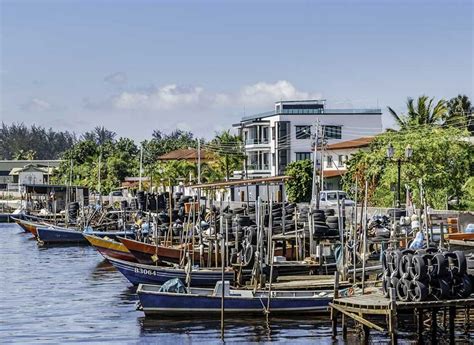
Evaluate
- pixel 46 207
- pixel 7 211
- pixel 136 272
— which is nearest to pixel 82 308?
pixel 136 272

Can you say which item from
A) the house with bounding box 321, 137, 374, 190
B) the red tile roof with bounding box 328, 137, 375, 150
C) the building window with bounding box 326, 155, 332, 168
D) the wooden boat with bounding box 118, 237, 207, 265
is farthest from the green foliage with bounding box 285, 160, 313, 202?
the wooden boat with bounding box 118, 237, 207, 265

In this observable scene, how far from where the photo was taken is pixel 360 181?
77.4 metres

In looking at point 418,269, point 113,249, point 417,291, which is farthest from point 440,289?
point 113,249

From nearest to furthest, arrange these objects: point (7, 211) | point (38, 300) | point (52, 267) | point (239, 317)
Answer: point (239, 317) < point (38, 300) < point (52, 267) < point (7, 211)

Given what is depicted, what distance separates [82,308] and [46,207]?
231 ft

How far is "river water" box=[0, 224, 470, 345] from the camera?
35.8 meters

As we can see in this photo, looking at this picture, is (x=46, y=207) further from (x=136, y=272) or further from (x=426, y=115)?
(x=136, y=272)

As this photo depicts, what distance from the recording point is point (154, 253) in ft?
168

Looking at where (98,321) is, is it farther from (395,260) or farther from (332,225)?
(332,225)

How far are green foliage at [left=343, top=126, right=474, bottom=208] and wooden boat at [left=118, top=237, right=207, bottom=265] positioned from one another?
24869mm

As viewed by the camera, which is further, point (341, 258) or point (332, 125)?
point (332, 125)

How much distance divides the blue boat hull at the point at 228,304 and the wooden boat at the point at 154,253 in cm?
1059

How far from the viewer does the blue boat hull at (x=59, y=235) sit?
85.2 metres

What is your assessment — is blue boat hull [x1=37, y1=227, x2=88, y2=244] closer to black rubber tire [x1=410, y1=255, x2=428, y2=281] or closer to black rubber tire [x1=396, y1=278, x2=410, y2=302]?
black rubber tire [x1=396, y1=278, x2=410, y2=302]
